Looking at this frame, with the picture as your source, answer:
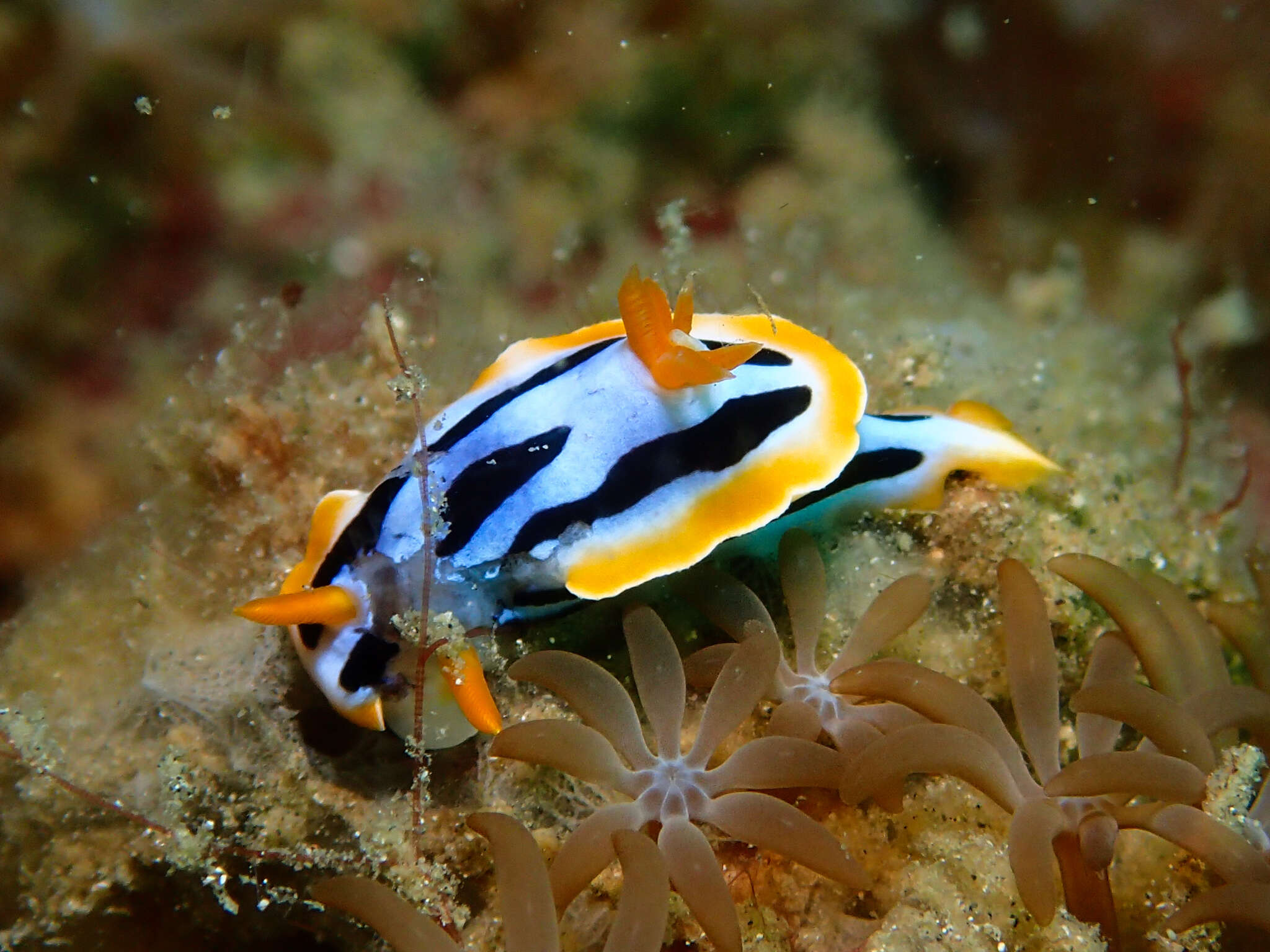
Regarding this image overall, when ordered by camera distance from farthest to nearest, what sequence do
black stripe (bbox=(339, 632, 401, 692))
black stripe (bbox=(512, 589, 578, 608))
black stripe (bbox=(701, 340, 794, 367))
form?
1. black stripe (bbox=(701, 340, 794, 367))
2. black stripe (bbox=(512, 589, 578, 608))
3. black stripe (bbox=(339, 632, 401, 692))

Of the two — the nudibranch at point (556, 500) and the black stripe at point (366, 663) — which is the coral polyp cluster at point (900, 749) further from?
the black stripe at point (366, 663)

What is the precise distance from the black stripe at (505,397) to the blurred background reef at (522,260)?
1.88ft

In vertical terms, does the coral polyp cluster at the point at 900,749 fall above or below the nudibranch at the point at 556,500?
below

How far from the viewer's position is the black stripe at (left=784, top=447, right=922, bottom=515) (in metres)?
2.53

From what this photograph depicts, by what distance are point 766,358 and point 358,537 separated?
1.35 metres

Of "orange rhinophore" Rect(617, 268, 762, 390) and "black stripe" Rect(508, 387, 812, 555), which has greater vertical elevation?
"orange rhinophore" Rect(617, 268, 762, 390)

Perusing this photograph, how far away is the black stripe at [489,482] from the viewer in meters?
2.20

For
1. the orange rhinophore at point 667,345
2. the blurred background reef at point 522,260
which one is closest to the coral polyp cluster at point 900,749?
the blurred background reef at point 522,260

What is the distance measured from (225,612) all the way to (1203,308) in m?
6.34

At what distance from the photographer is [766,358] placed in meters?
2.52

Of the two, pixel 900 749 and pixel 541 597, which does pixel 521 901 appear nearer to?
pixel 541 597

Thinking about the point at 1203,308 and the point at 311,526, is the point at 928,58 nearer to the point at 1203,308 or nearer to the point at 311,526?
the point at 1203,308

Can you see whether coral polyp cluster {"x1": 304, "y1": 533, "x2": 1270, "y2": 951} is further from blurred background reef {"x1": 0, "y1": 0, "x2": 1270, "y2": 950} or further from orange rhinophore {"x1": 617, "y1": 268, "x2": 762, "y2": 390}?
orange rhinophore {"x1": 617, "y1": 268, "x2": 762, "y2": 390}

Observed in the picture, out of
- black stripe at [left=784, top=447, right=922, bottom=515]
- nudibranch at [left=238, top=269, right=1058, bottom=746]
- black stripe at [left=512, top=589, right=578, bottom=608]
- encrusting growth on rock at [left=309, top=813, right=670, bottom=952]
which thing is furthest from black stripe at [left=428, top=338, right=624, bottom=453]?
encrusting growth on rock at [left=309, top=813, right=670, bottom=952]
